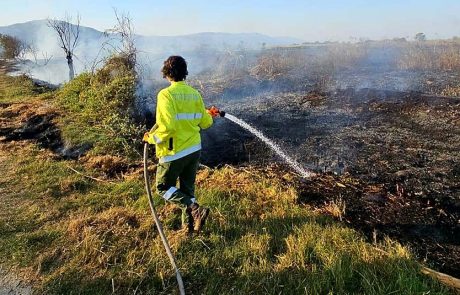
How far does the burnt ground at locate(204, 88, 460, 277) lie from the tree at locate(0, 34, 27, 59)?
25496 millimetres

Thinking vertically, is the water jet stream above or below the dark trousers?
below

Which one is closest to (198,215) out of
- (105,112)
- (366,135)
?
(366,135)

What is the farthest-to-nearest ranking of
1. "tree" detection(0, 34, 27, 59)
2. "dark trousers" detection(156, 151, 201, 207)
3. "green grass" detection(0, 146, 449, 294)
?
1. "tree" detection(0, 34, 27, 59)
2. "dark trousers" detection(156, 151, 201, 207)
3. "green grass" detection(0, 146, 449, 294)

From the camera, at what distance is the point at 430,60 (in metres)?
14.5

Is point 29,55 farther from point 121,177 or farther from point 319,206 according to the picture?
point 319,206

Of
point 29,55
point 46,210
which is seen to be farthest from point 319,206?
point 29,55

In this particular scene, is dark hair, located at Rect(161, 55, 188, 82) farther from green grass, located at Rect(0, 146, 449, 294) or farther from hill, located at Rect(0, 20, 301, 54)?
hill, located at Rect(0, 20, 301, 54)

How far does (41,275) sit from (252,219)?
7.00 feet

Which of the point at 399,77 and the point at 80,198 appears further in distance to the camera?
the point at 399,77

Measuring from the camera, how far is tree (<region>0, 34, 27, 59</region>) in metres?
28.1

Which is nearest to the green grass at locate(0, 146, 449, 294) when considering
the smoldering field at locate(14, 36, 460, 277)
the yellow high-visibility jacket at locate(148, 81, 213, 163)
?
the smoldering field at locate(14, 36, 460, 277)

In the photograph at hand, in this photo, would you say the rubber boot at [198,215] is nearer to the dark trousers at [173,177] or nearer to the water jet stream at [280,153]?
the dark trousers at [173,177]

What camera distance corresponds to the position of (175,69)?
3436 mm

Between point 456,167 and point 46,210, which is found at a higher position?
point 456,167
